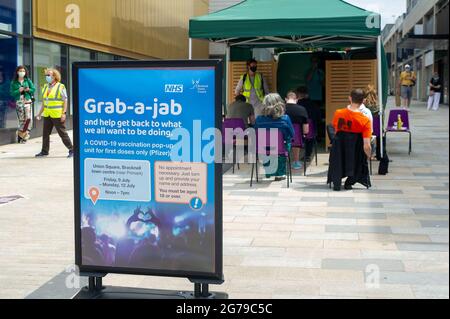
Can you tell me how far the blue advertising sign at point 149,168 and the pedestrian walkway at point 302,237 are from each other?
725 mm

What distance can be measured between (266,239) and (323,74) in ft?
30.3

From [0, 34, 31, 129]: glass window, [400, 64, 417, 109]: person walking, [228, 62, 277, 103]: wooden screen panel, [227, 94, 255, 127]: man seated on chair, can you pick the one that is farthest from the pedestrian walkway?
[400, 64, 417, 109]: person walking

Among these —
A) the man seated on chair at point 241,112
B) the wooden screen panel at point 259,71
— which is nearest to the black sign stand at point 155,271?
the man seated on chair at point 241,112

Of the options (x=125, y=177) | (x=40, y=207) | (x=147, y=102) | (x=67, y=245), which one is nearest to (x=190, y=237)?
(x=125, y=177)

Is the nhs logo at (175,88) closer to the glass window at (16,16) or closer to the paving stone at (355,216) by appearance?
the paving stone at (355,216)

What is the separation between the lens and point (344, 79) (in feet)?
45.6

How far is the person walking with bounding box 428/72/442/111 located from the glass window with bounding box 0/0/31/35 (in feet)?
57.4

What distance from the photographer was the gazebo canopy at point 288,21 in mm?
11727

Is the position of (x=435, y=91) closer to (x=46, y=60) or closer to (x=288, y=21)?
(x=46, y=60)

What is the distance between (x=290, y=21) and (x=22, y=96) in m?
6.94

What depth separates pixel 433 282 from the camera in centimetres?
474

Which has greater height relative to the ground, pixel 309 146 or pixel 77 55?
pixel 77 55

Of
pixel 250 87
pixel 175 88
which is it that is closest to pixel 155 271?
pixel 175 88
